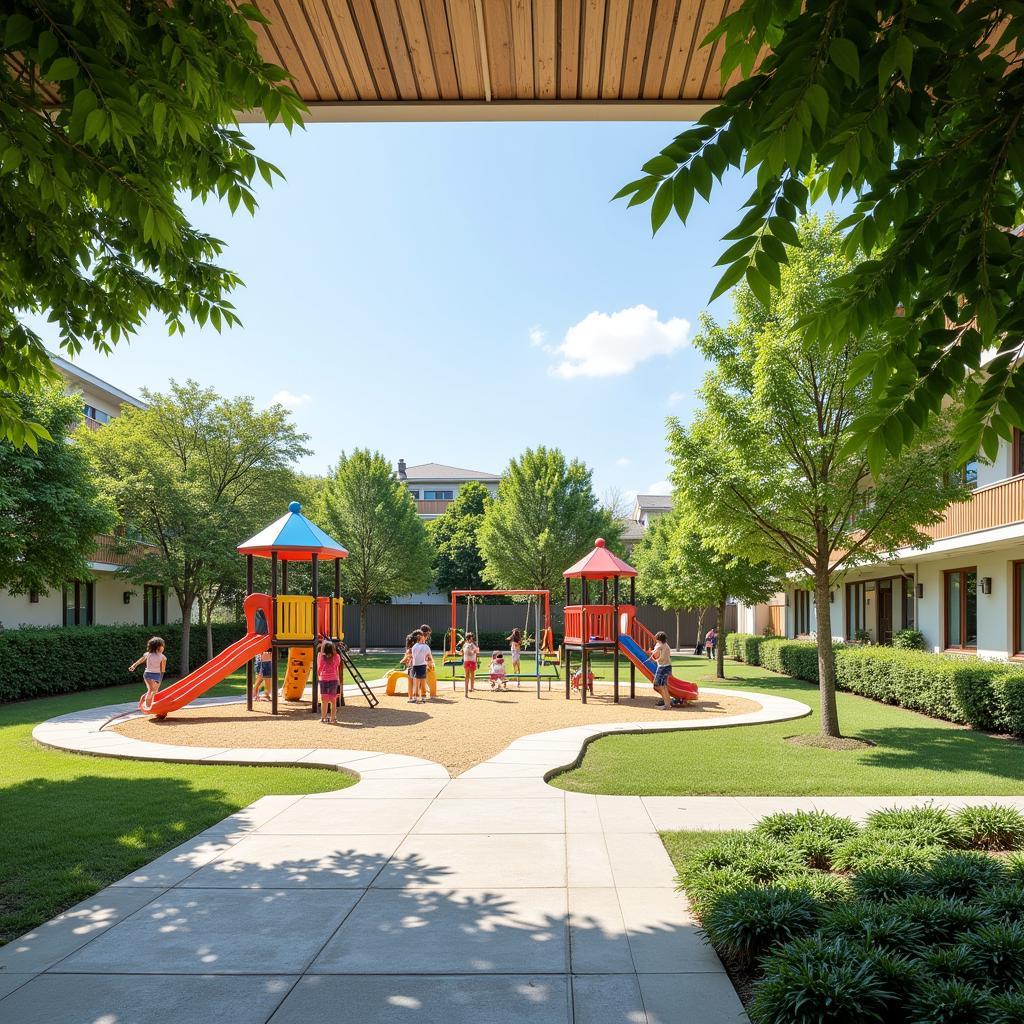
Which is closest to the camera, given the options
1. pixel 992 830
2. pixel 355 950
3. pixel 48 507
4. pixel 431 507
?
pixel 355 950

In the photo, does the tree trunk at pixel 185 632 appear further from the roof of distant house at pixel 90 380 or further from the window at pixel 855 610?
the window at pixel 855 610

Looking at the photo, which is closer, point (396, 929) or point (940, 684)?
point (396, 929)

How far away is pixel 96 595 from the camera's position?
32.2 meters

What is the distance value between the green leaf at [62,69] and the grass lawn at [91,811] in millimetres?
4887

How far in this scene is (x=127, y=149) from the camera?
4770mm

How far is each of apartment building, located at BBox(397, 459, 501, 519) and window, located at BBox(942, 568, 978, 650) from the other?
48347mm

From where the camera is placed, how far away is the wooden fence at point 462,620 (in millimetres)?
45000

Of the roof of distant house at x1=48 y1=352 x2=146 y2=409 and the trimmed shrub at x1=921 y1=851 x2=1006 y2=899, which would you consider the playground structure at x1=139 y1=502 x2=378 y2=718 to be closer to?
the trimmed shrub at x1=921 y1=851 x2=1006 y2=899

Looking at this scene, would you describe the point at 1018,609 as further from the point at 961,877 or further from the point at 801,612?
the point at 801,612

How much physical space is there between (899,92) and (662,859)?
572 cm

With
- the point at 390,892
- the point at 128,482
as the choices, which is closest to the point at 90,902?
the point at 390,892

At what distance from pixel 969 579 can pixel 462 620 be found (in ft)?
89.0

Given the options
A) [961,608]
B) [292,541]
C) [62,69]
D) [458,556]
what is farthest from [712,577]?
[458,556]

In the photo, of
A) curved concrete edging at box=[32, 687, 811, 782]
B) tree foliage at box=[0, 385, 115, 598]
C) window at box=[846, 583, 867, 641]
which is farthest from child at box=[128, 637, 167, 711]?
window at box=[846, 583, 867, 641]
